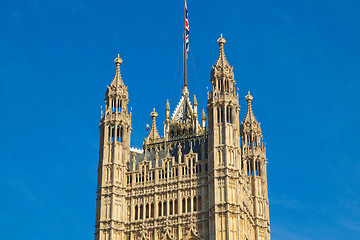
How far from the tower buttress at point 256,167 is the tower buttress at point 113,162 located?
10.7 meters

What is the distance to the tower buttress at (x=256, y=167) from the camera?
82.9 m

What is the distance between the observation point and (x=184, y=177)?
78.6 meters

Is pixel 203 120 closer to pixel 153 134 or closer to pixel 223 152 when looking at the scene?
pixel 153 134

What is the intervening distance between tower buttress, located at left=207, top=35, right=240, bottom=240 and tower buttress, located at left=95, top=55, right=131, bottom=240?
751cm

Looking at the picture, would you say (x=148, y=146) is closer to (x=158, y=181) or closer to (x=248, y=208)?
(x=158, y=181)

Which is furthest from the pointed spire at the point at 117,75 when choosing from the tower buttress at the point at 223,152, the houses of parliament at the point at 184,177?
the tower buttress at the point at 223,152

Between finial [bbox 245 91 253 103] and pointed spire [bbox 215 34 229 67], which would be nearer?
pointed spire [bbox 215 34 229 67]

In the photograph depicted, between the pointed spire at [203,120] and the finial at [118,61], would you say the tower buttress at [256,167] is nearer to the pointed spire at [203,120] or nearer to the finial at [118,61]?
the pointed spire at [203,120]

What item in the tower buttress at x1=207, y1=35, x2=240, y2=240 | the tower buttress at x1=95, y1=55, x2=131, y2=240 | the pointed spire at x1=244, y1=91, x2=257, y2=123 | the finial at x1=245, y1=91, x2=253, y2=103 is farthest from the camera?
the finial at x1=245, y1=91, x2=253, y2=103

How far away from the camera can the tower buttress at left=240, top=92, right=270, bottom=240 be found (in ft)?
272

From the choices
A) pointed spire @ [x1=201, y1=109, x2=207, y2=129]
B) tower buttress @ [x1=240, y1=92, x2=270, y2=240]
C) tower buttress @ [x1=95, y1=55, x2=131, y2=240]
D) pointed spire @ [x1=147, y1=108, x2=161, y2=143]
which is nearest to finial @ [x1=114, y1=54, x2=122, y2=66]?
tower buttress @ [x1=95, y1=55, x2=131, y2=240]

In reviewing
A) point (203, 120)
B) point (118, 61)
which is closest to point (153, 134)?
point (203, 120)

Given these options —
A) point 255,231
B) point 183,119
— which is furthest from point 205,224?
point 183,119

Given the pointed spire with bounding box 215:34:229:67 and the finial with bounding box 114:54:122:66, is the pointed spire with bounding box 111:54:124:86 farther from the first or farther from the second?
the pointed spire with bounding box 215:34:229:67
